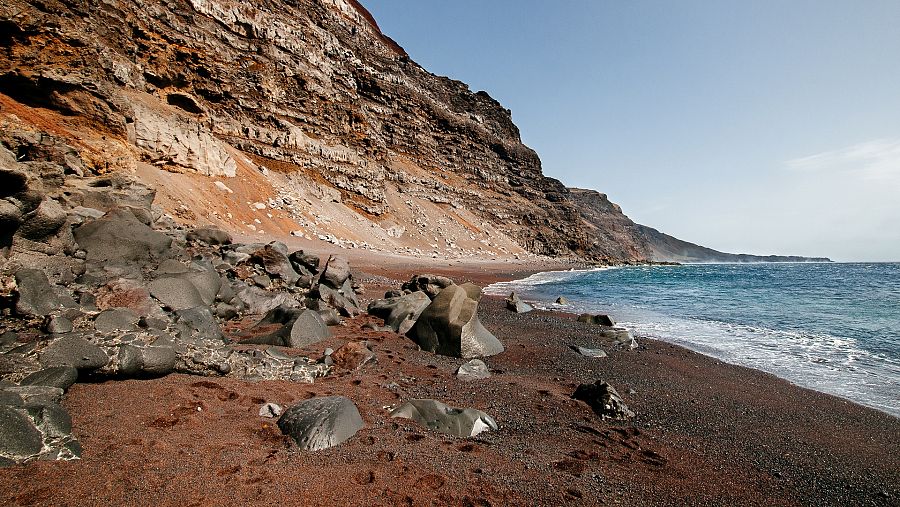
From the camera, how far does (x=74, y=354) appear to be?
3.88m

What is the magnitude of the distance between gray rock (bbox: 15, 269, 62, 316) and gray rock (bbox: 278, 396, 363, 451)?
11.3ft

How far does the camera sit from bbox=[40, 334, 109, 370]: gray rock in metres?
3.75

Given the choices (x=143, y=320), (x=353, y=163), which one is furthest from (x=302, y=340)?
(x=353, y=163)

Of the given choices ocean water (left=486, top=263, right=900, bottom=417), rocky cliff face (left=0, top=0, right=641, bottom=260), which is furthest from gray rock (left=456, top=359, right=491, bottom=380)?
rocky cliff face (left=0, top=0, right=641, bottom=260)

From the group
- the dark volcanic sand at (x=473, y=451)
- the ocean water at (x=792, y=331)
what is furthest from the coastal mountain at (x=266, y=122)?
the ocean water at (x=792, y=331)

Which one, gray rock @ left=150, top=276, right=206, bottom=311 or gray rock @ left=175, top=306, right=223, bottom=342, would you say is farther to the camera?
gray rock @ left=150, top=276, right=206, bottom=311

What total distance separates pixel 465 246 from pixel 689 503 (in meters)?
46.9

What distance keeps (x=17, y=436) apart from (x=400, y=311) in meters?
6.73

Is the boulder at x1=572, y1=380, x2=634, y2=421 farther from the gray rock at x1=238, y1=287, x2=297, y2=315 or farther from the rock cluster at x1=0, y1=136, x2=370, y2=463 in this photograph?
the gray rock at x1=238, y1=287, x2=297, y2=315

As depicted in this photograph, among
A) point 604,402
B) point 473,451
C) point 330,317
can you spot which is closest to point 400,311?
point 330,317

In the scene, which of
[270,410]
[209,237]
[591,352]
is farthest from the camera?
[209,237]

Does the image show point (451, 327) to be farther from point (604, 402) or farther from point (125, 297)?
point (125, 297)

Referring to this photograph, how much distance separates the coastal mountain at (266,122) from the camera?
18.0 m

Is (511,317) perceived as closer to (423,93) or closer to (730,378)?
(730,378)
